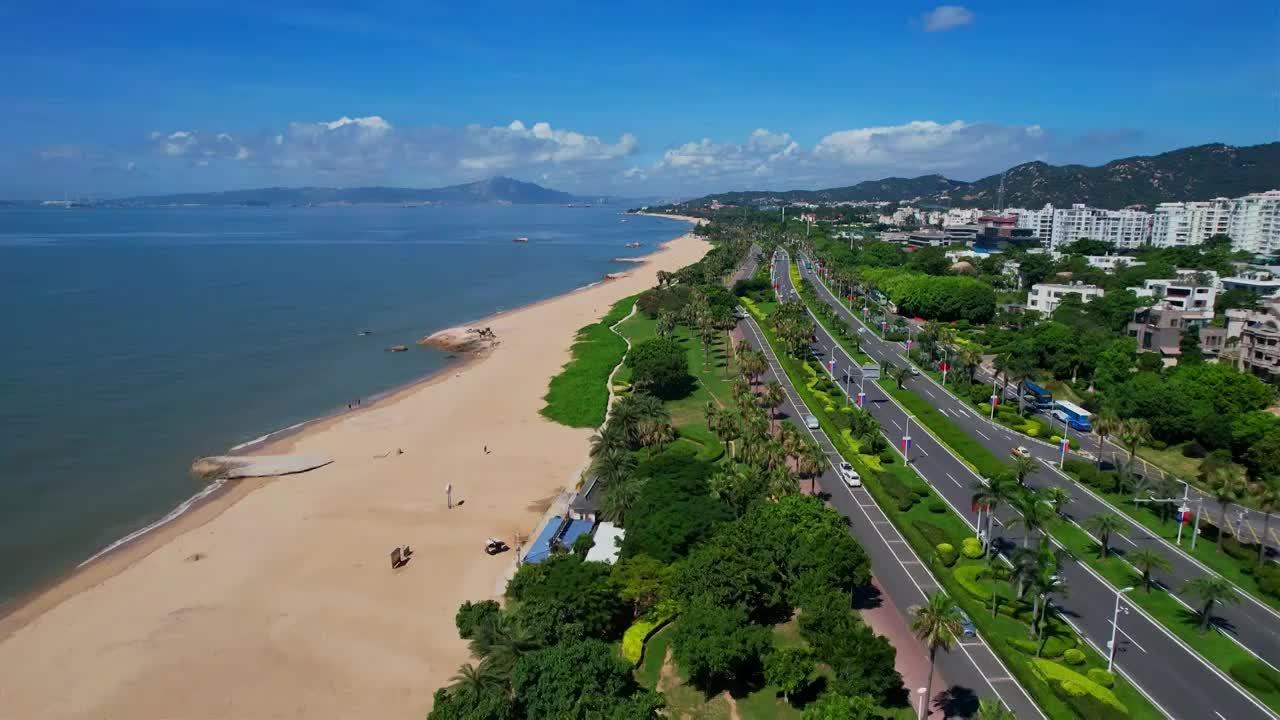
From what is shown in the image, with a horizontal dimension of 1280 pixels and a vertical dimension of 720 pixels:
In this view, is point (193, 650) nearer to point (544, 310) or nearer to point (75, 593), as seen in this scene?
point (75, 593)

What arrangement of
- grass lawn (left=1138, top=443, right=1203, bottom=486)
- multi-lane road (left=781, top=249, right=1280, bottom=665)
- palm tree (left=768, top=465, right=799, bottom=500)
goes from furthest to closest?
grass lawn (left=1138, top=443, right=1203, bottom=486)
palm tree (left=768, top=465, right=799, bottom=500)
multi-lane road (left=781, top=249, right=1280, bottom=665)

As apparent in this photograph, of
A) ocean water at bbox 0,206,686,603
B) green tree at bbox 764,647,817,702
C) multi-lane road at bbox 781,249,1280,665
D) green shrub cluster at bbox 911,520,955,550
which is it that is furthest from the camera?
ocean water at bbox 0,206,686,603

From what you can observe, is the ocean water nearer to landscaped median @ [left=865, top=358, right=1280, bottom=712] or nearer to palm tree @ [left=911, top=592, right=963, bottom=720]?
palm tree @ [left=911, top=592, right=963, bottom=720]

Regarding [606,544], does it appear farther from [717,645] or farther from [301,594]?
[301,594]

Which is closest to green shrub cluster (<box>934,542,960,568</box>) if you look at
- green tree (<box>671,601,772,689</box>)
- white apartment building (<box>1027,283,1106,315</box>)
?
green tree (<box>671,601,772,689</box>)

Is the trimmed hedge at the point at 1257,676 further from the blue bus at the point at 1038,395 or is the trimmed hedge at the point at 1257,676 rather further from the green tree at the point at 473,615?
the blue bus at the point at 1038,395

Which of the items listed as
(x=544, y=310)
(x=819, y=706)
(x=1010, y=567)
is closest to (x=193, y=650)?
(x=819, y=706)

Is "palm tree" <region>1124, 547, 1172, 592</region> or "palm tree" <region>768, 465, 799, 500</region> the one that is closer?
"palm tree" <region>1124, 547, 1172, 592</region>

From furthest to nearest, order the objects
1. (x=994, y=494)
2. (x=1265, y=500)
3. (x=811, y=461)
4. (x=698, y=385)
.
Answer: (x=698, y=385) → (x=811, y=461) → (x=994, y=494) → (x=1265, y=500)

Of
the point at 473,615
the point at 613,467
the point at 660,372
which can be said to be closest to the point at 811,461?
the point at 613,467
